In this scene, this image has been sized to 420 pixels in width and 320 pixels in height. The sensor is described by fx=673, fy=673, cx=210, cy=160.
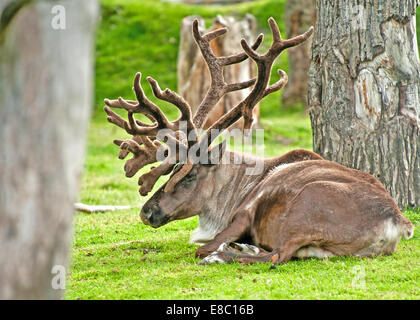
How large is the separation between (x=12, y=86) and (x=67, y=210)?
67 cm

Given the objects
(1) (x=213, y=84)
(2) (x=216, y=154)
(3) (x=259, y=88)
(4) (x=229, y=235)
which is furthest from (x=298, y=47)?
(4) (x=229, y=235)

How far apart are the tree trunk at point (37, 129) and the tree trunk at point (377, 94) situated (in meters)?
4.74

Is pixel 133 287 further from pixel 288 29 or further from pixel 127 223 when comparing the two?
A: pixel 288 29

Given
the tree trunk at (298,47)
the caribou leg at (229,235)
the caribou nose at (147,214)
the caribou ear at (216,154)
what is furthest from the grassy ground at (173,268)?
the tree trunk at (298,47)

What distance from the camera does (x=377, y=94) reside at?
749 cm

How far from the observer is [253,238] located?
6.43 metres

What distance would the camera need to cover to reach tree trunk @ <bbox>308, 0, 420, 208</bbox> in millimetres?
7492

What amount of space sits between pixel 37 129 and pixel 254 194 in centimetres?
360

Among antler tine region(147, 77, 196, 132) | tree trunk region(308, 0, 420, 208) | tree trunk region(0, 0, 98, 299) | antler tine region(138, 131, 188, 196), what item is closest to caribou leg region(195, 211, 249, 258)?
antler tine region(138, 131, 188, 196)

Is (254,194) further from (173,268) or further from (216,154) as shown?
(173,268)

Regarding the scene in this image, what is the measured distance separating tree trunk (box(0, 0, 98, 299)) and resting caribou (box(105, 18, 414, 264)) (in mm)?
2842

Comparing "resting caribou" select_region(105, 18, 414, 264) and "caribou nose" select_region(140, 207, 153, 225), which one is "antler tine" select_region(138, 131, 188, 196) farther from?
"caribou nose" select_region(140, 207, 153, 225)
